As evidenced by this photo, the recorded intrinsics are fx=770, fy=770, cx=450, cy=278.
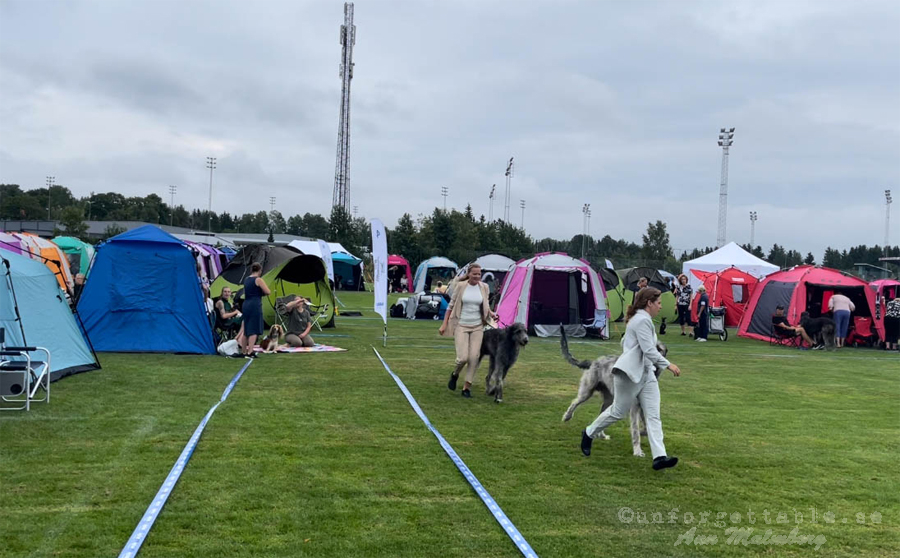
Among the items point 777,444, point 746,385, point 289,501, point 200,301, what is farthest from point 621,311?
point 289,501

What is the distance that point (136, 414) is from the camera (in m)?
8.50

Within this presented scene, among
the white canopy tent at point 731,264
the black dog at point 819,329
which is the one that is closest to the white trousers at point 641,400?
the black dog at point 819,329

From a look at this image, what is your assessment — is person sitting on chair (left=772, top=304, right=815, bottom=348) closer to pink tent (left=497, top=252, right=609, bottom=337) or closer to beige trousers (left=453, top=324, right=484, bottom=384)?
pink tent (left=497, top=252, right=609, bottom=337)

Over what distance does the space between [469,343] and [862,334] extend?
16.2 metres

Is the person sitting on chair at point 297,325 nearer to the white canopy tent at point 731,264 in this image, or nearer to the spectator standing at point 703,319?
the spectator standing at point 703,319

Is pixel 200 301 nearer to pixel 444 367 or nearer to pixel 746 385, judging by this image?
pixel 444 367

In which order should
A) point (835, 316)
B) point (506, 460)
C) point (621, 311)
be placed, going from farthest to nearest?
point (621, 311) < point (835, 316) < point (506, 460)

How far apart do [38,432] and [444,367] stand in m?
7.25

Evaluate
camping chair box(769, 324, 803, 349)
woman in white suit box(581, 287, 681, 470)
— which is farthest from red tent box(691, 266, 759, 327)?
woman in white suit box(581, 287, 681, 470)

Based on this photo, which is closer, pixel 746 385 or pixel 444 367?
pixel 746 385


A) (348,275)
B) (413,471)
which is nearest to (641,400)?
(413,471)

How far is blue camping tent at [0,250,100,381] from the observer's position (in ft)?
34.0

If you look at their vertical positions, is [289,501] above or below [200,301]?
below

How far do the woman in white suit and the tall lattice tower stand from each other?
182 ft
